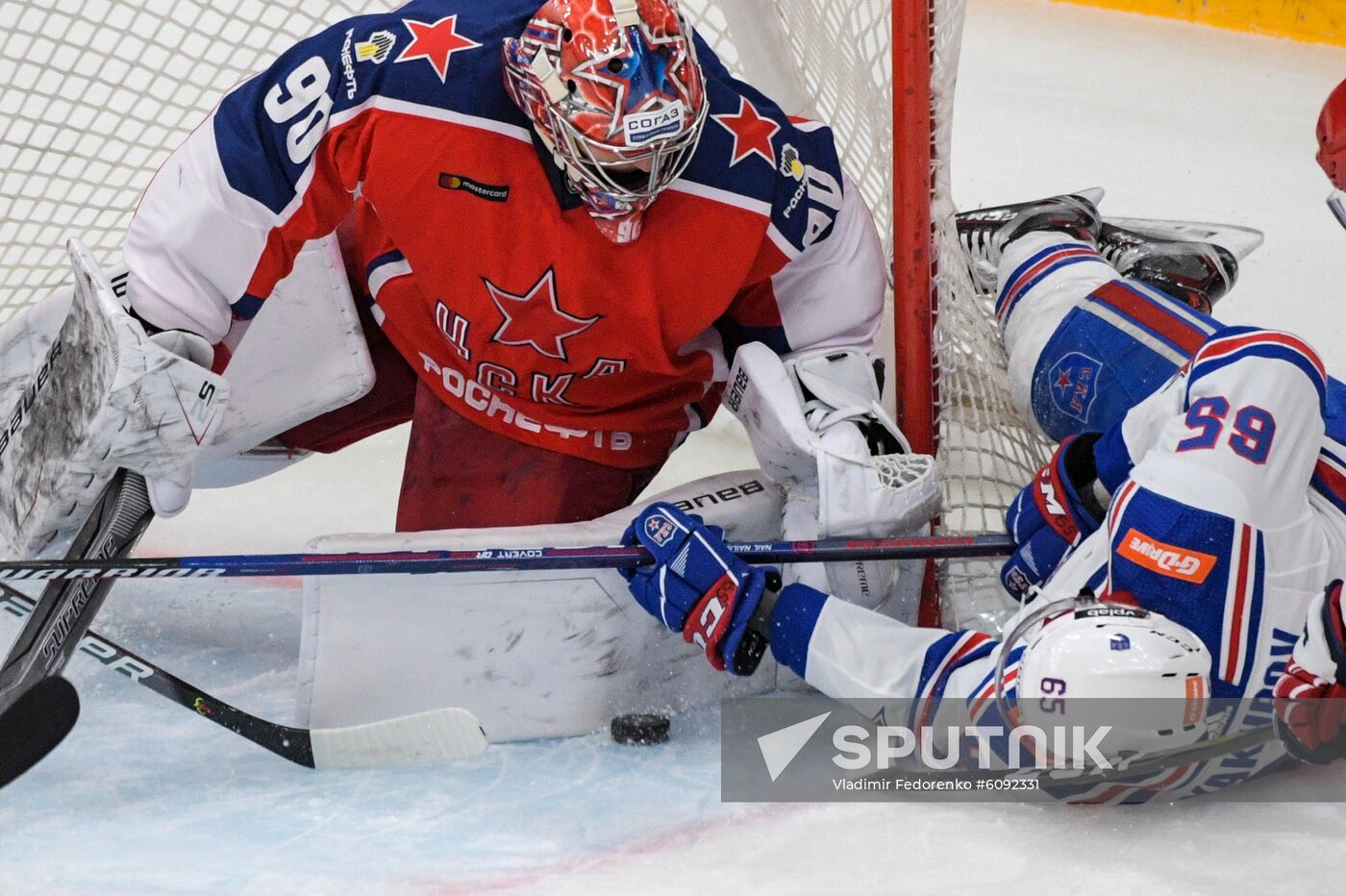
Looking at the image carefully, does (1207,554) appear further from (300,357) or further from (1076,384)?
(300,357)

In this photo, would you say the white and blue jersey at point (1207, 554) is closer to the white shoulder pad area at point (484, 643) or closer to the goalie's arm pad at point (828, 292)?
the white shoulder pad area at point (484, 643)

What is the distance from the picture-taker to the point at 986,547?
7.44 ft

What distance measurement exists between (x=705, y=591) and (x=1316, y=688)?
803mm

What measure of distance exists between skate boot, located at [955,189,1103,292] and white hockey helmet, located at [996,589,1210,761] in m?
1.18

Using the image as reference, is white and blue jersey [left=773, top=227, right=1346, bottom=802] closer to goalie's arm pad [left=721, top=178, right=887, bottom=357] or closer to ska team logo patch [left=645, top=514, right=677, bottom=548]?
ska team logo patch [left=645, top=514, right=677, bottom=548]

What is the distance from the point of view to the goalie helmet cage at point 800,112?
2.40 metres

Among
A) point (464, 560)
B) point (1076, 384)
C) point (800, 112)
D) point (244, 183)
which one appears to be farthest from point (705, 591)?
point (800, 112)

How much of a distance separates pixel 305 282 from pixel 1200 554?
147 centimetres

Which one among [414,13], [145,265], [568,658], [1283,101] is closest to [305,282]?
[145,265]

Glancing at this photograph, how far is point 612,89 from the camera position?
201cm

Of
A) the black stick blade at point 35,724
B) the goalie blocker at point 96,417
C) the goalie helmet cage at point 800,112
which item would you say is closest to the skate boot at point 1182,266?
the goalie helmet cage at point 800,112

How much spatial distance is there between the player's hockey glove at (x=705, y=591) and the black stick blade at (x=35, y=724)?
785 millimetres

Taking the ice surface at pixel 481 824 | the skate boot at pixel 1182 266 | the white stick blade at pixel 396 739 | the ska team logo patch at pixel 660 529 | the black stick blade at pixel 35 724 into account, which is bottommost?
the ice surface at pixel 481 824

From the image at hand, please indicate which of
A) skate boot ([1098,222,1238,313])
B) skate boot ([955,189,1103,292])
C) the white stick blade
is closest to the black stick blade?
the white stick blade
